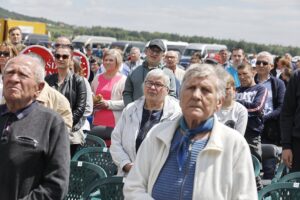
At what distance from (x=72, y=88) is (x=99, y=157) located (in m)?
0.82

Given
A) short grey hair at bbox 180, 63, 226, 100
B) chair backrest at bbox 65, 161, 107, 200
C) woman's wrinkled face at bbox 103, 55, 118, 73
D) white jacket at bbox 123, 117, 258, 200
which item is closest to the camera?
white jacket at bbox 123, 117, 258, 200

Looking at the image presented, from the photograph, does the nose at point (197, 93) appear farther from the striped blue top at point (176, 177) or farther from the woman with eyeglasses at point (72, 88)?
the woman with eyeglasses at point (72, 88)

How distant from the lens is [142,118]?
4652mm

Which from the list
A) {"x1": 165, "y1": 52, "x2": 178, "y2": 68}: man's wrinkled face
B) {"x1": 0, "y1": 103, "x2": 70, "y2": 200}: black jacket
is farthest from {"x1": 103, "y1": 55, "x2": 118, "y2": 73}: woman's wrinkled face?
{"x1": 0, "y1": 103, "x2": 70, "y2": 200}: black jacket

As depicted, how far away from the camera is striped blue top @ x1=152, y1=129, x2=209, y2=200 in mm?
2855

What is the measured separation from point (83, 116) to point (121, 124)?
4.59ft

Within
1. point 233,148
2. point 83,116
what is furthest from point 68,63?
point 233,148

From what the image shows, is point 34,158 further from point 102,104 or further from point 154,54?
point 102,104

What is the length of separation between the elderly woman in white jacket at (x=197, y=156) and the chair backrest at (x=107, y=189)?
1.04 meters

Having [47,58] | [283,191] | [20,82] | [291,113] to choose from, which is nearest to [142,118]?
[283,191]

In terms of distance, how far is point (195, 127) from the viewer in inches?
116

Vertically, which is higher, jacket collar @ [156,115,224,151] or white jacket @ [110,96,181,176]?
jacket collar @ [156,115,224,151]

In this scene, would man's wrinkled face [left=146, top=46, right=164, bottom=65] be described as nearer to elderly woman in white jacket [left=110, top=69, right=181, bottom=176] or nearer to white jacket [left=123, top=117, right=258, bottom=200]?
elderly woman in white jacket [left=110, top=69, right=181, bottom=176]

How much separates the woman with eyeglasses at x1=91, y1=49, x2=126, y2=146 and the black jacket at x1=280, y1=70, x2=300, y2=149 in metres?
2.50
